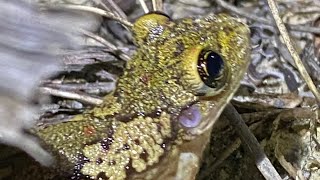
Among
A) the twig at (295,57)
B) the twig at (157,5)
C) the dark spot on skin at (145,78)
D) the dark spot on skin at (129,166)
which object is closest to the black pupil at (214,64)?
the dark spot on skin at (145,78)

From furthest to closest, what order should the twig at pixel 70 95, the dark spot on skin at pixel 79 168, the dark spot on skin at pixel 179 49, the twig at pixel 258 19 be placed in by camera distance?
the twig at pixel 258 19 < the twig at pixel 70 95 < the dark spot on skin at pixel 179 49 < the dark spot on skin at pixel 79 168

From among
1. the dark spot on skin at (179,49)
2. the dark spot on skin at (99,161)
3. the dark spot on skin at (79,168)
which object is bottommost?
the dark spot on skin at (79,168)

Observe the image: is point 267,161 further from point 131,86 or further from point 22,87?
point 22,87

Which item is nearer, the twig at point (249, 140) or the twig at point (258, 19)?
the twig at point (249, 140)

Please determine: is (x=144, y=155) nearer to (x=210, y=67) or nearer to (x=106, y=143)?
(x=106, y=143)

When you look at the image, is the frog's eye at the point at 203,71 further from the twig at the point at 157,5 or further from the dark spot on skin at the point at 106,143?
the twig at the point at 157,5

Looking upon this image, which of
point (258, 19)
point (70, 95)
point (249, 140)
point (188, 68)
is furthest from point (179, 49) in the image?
point (258, 19)

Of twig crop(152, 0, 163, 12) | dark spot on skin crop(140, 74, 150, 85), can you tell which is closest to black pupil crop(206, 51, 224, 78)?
dark spot on skin crop(140, 74, 150, 85)

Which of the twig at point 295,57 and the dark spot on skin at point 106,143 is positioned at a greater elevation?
the twig at point 295,57
